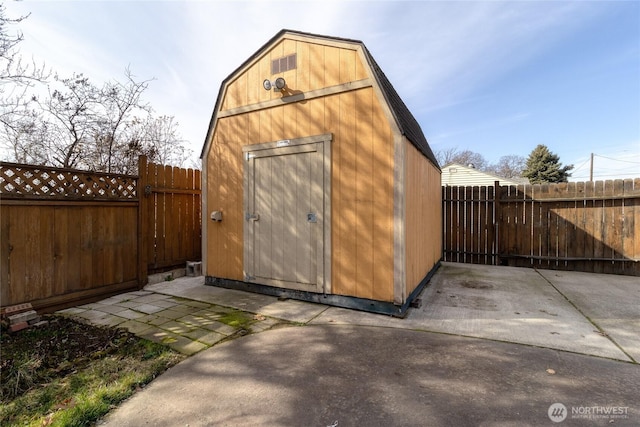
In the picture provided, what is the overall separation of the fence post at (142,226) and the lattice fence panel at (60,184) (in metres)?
0.10

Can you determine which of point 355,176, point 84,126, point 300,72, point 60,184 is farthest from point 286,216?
point 84,126

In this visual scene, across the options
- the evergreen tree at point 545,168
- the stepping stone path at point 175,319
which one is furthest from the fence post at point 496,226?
the evergreen tree at point 545,168

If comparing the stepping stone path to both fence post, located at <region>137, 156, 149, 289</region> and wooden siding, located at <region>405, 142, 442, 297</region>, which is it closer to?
fence post, located at <region>137, 156, 149, 289</region>

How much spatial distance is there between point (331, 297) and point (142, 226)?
346cm

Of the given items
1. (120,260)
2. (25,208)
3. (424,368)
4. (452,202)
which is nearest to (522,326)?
(424,368)

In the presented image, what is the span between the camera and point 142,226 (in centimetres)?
456

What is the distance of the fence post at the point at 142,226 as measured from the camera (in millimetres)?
4535

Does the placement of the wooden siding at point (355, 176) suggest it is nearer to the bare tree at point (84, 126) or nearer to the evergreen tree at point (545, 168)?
the bare tree at point (84, 126)

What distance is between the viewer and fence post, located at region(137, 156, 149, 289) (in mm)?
4535

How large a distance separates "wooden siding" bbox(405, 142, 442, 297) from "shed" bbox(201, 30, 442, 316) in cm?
3

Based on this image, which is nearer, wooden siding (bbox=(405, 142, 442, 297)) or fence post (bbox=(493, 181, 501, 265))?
wooden siding (bbox=(405, 142, 442, 297))

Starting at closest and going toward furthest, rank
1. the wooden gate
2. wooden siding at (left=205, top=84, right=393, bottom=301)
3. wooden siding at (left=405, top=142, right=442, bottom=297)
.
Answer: wooden siding at (left=205, top=84, right=393, bottom=301), wooden siding at (left=405, top=142, right=442, bottom=297), the wooden gate

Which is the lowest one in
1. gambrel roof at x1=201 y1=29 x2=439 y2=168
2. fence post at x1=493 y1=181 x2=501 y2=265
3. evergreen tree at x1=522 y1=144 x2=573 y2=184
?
fence post at x1=493 y1=181 x2=501 y2=265

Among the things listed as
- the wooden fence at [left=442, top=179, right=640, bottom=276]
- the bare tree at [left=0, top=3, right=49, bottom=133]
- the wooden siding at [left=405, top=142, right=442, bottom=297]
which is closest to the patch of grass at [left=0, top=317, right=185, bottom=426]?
the wooden siding at [left=405, top=142, right=442, bottom=297]
